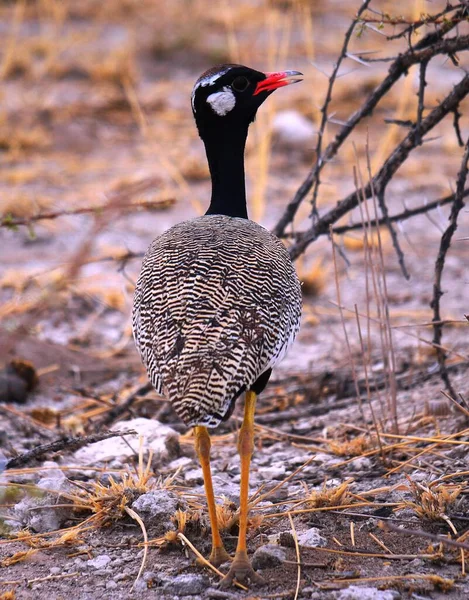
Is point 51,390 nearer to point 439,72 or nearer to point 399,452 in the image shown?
point 399,452

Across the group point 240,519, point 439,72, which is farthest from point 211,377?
point 439,72

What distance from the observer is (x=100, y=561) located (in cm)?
303

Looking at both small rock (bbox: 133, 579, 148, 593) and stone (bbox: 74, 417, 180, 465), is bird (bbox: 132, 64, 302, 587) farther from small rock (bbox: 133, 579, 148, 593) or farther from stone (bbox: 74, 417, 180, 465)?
stone (bbox: 74, 417, 180, 465)

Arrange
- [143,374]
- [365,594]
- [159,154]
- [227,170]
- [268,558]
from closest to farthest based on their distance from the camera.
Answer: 1. [365,594]
2. [268,558]
3. [227,170]
4. [143,374]
5. [159,154]

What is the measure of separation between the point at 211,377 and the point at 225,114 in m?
1.57

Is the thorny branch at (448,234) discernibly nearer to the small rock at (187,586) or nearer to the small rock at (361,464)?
the small rock at (361,464)

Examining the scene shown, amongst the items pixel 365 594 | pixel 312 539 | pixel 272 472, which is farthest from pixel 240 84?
pixel 365 594

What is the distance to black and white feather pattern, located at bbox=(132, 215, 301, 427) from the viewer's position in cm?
274

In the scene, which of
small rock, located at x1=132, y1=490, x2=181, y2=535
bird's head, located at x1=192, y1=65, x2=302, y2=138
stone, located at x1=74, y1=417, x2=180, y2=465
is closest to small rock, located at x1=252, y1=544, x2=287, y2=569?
small rock, located at x1=132, y1=490, x2=181, y2=535

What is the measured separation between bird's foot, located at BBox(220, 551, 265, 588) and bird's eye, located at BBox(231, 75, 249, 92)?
197 cm

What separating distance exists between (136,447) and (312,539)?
1.27 metres

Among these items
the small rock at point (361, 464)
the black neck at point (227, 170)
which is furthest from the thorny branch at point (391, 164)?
the small rock at point (361, 464)

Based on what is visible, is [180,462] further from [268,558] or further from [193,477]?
[268,558]

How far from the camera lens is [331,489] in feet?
10.9
